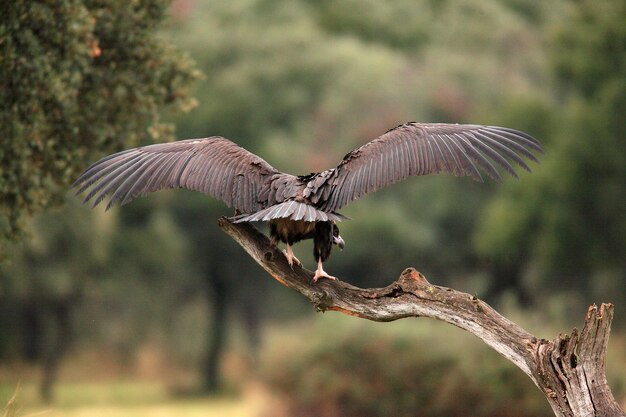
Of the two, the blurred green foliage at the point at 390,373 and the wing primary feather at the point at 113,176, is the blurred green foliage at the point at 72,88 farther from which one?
the blurred green foliage at the point at 390,373

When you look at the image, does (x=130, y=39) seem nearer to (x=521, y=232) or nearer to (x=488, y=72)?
(x=521, y=232)

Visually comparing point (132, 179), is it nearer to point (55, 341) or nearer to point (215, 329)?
point (55, 341)

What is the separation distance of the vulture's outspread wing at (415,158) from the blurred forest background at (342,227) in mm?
4585

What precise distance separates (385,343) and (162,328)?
17.3 m

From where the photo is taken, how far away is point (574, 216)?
2952 centimetres

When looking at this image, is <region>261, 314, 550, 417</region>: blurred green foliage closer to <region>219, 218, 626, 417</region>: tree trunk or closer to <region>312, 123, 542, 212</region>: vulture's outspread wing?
<region>312, 123, 542, 212</region>: vulture's outspread wing

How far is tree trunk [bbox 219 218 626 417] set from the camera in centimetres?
866


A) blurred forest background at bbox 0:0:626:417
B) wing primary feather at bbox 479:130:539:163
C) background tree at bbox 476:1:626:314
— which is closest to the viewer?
wing primary feather at bbox 479:130:539:163

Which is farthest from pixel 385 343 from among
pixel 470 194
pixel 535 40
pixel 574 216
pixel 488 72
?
pixel 535 40

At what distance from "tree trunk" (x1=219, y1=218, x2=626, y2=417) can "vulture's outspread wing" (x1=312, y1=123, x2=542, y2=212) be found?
65 centimetres

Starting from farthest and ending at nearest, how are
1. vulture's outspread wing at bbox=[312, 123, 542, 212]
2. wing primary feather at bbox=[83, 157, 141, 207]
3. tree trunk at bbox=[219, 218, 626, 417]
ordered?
wing primary feather at bbox=[83, 157, 141, 207], vulture's outspread wing at bbox=[312, 123, 542, 212], tree trunk at bbox=[219, 218, 626, 417]

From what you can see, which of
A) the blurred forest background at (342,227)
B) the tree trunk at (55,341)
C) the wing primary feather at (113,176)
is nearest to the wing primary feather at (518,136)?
the wing primary feather at (113,176)

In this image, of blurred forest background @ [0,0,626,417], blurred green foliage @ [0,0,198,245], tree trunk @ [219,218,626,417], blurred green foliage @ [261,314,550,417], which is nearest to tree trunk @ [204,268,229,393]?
blurred forest background @ [0,0,626,417]

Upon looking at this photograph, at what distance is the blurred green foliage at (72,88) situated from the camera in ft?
38.6
